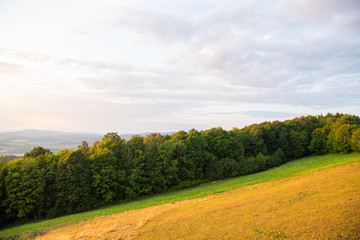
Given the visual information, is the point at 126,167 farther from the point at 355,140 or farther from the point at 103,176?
the point at 355,140

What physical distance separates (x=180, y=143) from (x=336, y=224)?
43676 mm

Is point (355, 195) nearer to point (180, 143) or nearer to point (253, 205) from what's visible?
point (253, 205)

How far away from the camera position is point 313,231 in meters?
10.2

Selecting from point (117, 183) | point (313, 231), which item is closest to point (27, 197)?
point (117, 183)

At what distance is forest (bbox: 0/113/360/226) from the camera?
34.6 metres

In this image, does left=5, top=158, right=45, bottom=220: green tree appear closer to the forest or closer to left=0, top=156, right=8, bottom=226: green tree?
the forest

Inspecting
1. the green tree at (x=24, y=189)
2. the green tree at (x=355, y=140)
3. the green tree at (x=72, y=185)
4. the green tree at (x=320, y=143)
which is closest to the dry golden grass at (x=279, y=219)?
the green tree at (x=72, y=185)

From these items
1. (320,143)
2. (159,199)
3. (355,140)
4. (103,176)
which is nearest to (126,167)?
(103,176)

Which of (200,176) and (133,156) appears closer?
(133,156)

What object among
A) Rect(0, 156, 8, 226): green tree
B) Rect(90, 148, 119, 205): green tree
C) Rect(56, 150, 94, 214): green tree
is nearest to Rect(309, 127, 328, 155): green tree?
Rect(90, 148, 119, 205): green tree

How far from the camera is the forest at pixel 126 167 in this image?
34.6 meters

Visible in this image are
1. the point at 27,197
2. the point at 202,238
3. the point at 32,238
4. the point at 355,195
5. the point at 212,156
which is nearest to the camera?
the point at 202,238

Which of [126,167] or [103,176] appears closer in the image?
[103,176]

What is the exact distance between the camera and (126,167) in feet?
150
